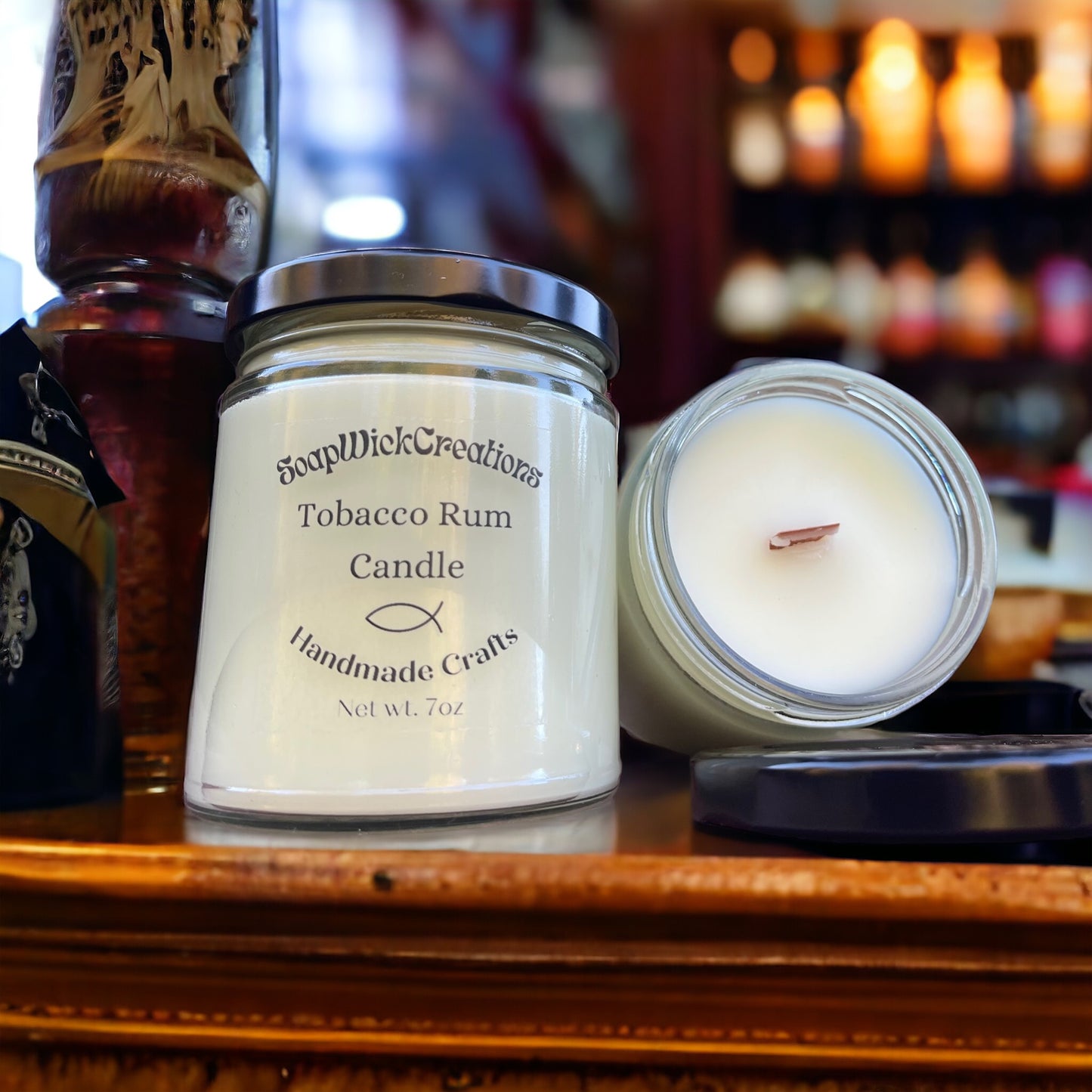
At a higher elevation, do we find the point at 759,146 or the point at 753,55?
the point at 753,55

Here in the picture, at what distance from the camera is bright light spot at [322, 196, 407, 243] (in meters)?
1.60

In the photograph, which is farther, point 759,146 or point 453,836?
point 759,146

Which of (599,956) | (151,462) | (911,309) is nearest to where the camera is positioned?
(599,956)

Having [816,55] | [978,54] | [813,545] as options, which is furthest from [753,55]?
[813,545]

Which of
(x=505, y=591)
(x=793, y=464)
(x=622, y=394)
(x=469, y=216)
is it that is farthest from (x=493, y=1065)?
(x=469, y=216)

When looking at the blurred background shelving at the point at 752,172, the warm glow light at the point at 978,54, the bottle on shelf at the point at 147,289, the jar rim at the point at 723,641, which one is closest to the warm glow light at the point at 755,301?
the blurred background shelving at the point at 752,172

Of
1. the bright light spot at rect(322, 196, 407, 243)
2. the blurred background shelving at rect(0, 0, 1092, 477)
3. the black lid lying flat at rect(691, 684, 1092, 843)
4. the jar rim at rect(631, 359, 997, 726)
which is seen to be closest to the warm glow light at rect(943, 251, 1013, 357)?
the blurred background shelving at rect(0, 0, 1092, 477)

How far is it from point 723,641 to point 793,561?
0.06 meters

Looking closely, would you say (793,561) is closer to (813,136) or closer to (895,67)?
(813,136)

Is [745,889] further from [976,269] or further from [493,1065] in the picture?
[976,269]

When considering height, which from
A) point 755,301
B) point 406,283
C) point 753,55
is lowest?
point 406,283

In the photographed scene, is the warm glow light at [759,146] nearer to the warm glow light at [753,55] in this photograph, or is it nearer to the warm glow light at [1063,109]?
the warm glow light at [753,55]

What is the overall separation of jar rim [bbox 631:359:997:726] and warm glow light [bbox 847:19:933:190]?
146 centimetres

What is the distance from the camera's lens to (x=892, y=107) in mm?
1709
